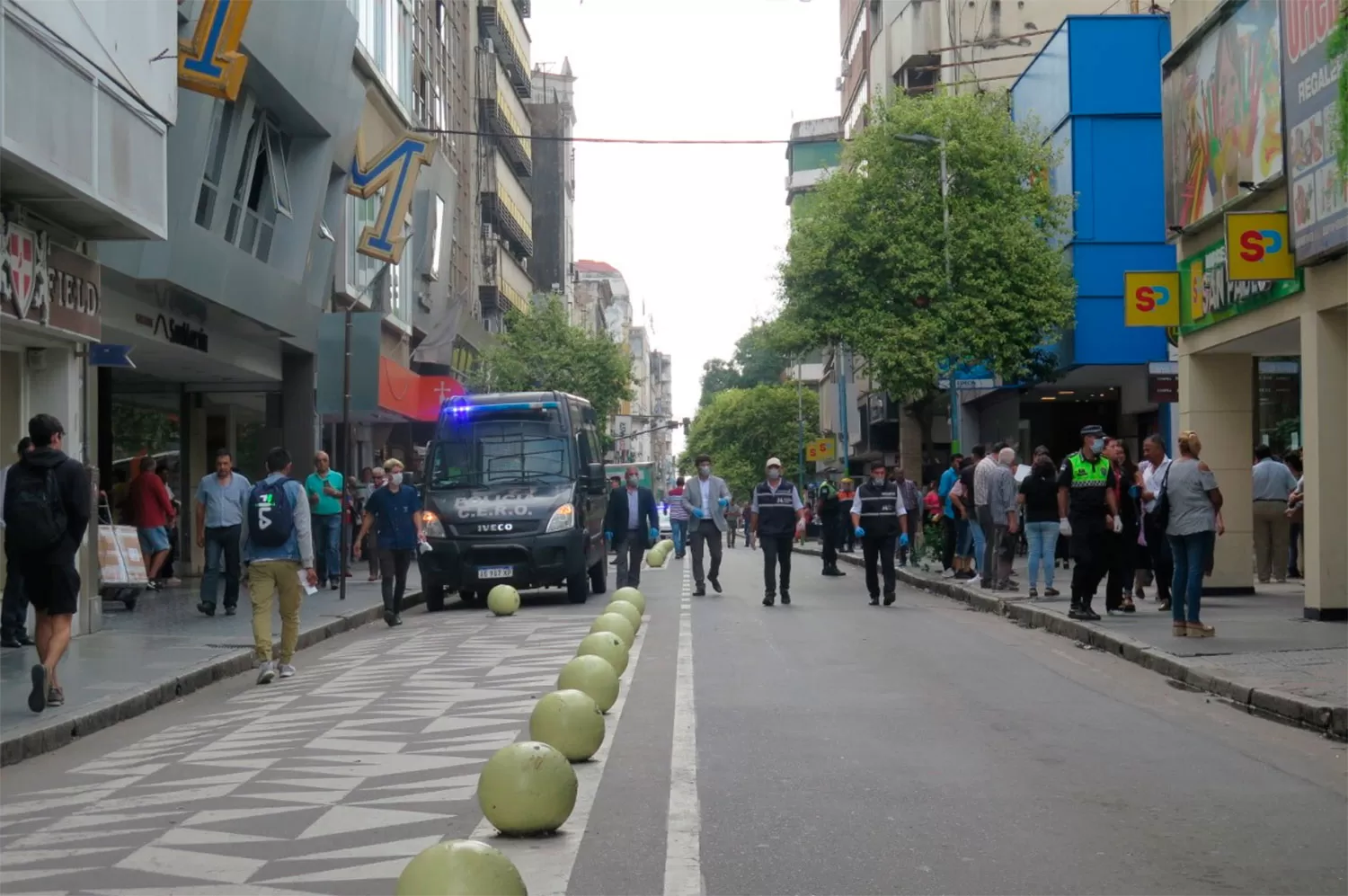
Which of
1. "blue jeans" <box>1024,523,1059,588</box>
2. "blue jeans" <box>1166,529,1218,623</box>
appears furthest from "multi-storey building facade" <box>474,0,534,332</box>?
"blue jeans" <box>1166,529,1218,623</box>

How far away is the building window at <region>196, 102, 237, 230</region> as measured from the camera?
2498 centimetres

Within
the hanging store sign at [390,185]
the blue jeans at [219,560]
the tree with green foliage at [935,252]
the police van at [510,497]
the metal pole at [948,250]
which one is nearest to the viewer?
the blue jeans at [219,560]

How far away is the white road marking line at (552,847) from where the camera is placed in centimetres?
607

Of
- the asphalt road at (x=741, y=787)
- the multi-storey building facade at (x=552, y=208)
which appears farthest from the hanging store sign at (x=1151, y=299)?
the multi-storey building facade at (x=552, y=208)

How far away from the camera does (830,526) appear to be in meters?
31.8

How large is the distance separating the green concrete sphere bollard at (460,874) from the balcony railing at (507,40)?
59.2 metres

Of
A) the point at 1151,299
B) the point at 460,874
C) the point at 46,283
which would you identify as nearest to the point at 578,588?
the point at 1151,299

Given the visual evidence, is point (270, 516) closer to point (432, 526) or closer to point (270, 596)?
point (270, 596)

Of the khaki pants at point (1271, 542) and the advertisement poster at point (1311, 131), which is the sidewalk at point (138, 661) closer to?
the advertisement poster at point (1311, 131)

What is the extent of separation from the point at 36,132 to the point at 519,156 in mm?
57735

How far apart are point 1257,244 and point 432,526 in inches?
436

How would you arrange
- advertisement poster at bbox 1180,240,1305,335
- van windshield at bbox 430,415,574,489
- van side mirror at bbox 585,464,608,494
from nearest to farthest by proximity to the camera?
advertisement poster at bbox 1180,240,1305,335, van windshield at bbox 430,415,574,489, van side mirror at bbox 585,464,608,494

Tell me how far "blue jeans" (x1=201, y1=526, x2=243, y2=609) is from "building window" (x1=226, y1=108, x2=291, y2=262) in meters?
8.27

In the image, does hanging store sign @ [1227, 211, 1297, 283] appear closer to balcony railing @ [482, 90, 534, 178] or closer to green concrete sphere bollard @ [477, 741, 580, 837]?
green concrete sphere bollard @ [477, 741, 580, 837]
